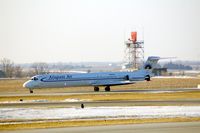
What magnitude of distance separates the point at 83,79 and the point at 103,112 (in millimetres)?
35199

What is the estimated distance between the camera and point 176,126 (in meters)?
28.2

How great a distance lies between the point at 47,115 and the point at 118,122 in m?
7.95

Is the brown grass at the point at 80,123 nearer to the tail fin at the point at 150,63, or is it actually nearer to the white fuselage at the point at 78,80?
the white fuselage at the point at 78,80

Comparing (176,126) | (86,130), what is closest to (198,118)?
(176,126)

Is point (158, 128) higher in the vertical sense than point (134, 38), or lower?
lower

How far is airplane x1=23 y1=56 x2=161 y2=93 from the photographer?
236 ft

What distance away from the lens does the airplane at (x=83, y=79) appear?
72000mm

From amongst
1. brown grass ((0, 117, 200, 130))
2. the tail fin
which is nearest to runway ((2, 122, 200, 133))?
brown grass ((0, 117, 200, 130))

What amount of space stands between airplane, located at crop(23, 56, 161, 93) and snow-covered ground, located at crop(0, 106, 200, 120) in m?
30.2

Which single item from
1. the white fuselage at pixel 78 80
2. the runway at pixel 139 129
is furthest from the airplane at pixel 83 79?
the runway at pixel 139 129

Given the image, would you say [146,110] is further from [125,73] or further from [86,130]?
[125,73]

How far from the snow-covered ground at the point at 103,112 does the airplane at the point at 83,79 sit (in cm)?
3016

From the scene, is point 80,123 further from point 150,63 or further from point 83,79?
point 150,63

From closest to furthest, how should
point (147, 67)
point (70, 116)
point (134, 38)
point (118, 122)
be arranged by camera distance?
point (118, 122)
point (70, 116)
point (147, 67)
point (134, 38)
